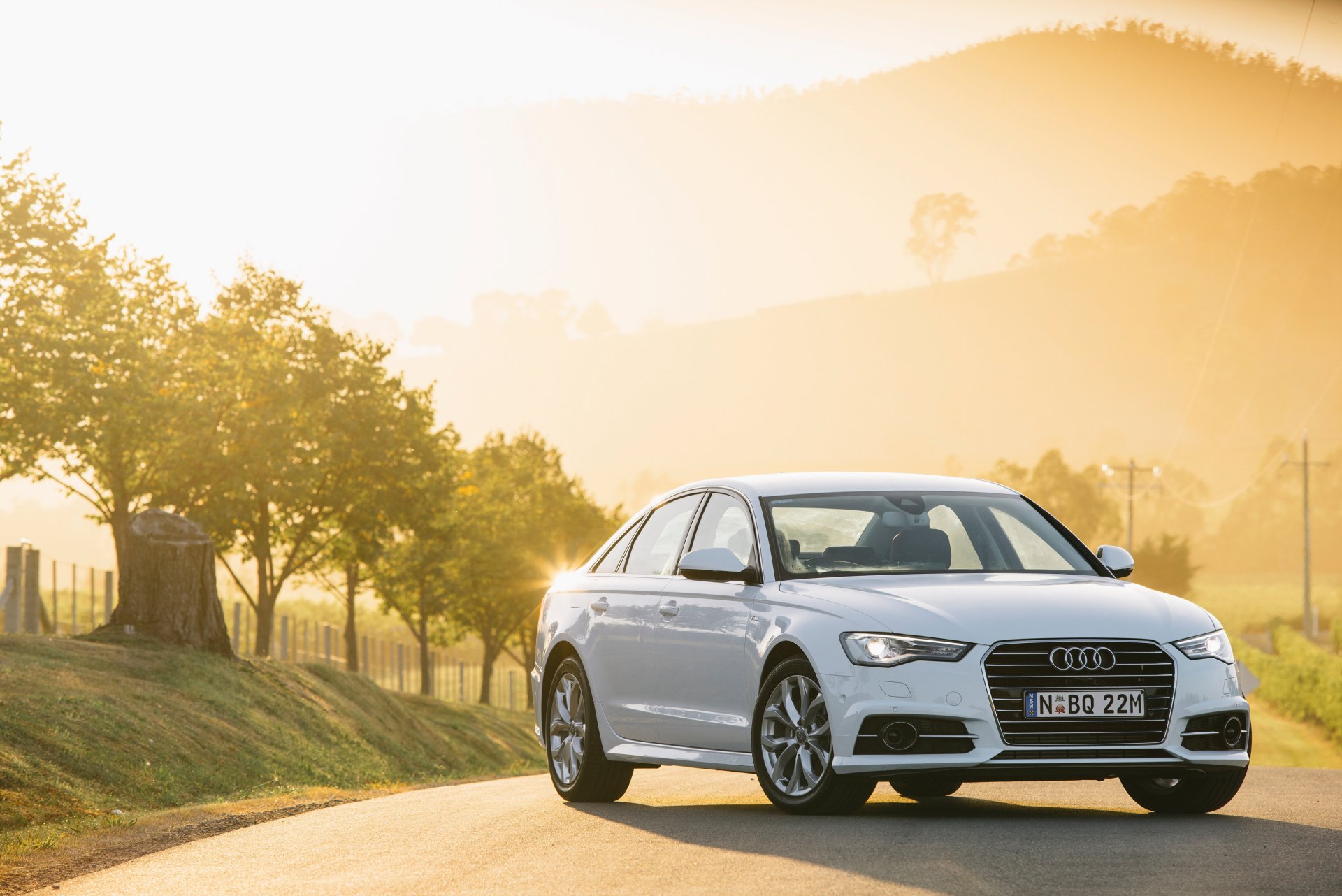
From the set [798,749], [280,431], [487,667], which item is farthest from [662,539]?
[487,667]

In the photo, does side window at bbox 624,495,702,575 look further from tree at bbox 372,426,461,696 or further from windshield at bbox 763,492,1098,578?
tree at bbox 372,426,461,696

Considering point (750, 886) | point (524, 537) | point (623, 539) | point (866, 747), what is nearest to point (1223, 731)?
point (866, 747)

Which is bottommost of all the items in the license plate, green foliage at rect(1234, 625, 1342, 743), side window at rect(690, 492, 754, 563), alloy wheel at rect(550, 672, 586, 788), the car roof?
green foliage at rect(1234, 625, 1342, 743)

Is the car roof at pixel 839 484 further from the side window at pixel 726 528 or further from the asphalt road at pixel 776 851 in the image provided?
the asphalt road at pixel 776 851

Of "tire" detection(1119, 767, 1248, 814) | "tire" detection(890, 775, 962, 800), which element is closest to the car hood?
"tire" detection(1119, 767, 1248, 814)

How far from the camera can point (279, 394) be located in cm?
4175

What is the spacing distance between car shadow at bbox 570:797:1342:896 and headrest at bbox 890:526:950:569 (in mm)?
1320

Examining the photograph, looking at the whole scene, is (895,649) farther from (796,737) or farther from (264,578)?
(264,578)

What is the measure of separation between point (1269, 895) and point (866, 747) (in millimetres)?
2371

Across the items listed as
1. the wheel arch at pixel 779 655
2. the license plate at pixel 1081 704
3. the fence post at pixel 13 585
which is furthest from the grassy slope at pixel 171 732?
the license plate at pixel 1081 704

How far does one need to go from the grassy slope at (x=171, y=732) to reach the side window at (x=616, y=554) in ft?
14.0

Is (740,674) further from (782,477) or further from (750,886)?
(750,886)

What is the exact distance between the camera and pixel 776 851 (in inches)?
314

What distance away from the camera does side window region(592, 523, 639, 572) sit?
1141cm
